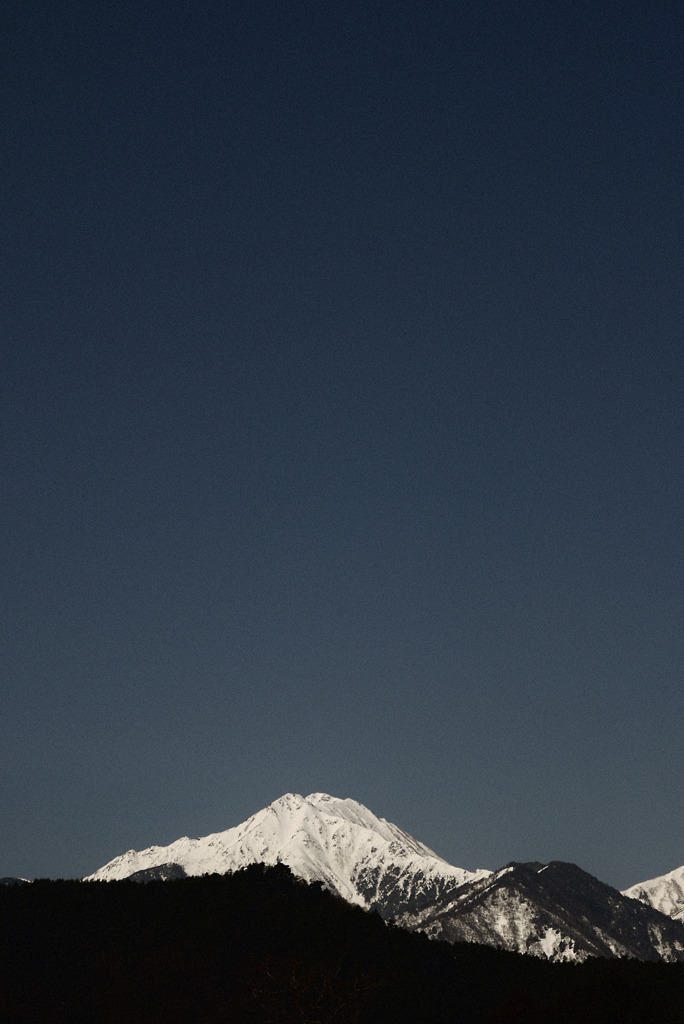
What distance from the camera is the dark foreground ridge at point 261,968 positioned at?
75.2 meters

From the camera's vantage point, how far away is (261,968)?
82312 mm

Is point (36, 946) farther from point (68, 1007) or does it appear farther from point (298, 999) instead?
point (298, 999)

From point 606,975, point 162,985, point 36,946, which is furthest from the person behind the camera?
point 36,946

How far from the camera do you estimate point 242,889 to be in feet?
318

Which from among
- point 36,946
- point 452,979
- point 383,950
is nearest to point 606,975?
point 452,979

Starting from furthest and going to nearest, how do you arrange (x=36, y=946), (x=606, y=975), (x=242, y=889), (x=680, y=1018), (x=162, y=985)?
(x=242, y=889), (x=36, y=946), (x=162, y=985), (x=606, y=975), (x=680, y=1018)

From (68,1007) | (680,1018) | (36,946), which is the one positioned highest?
(36,946)

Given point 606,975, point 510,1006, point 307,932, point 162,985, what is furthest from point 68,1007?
point 606,975

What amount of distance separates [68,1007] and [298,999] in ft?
61.6

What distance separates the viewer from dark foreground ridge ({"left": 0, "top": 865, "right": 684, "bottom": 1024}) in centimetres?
7519

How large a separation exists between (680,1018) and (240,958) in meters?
35.5

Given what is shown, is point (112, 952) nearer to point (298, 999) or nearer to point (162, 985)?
point (162, 985)

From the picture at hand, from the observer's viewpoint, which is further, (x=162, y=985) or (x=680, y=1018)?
(x=162, y=985)

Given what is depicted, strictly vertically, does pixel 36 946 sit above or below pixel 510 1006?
above
